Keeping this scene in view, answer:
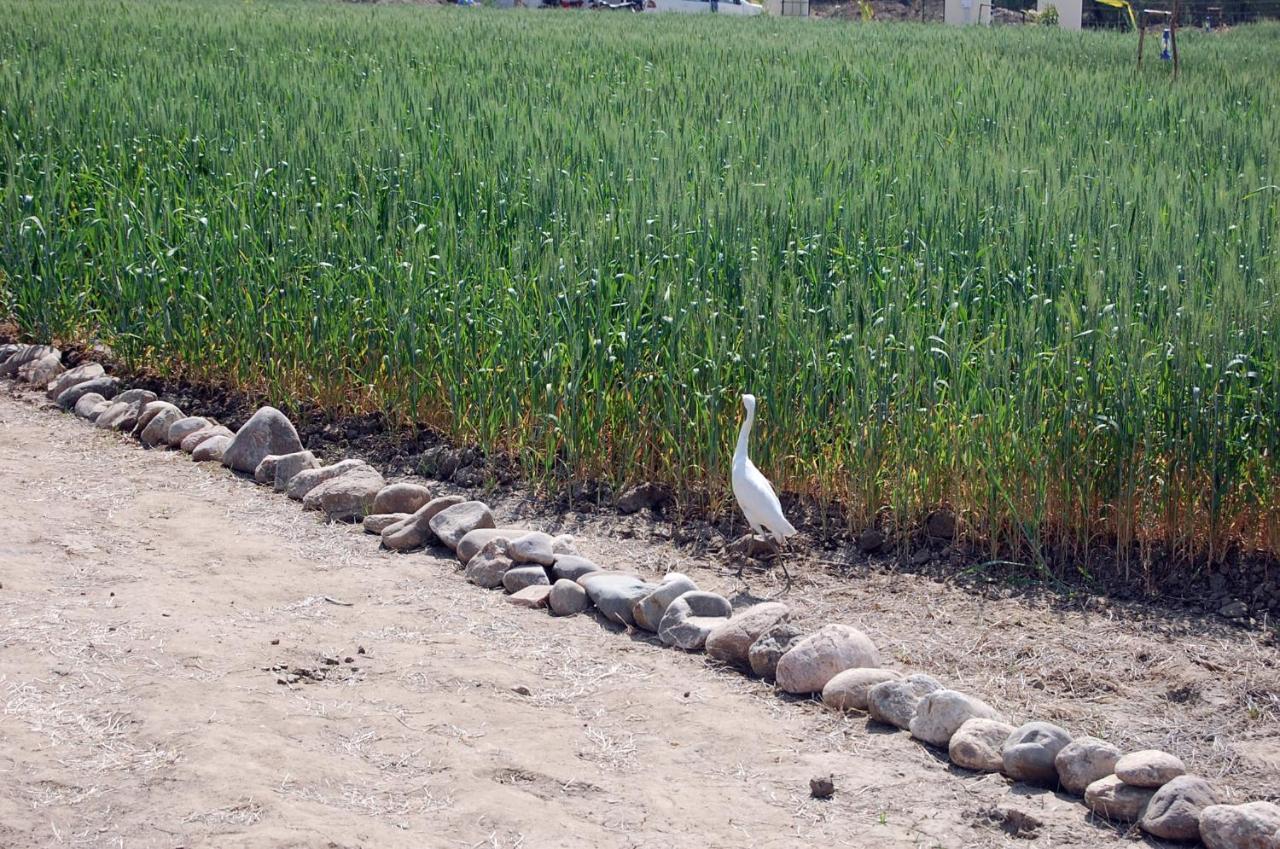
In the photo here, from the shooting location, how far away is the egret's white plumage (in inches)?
198

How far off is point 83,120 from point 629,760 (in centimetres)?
812

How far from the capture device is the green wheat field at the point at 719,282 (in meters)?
5.29

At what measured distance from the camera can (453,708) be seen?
162 inches

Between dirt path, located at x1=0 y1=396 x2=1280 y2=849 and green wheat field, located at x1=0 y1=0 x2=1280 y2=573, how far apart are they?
0.67 metres

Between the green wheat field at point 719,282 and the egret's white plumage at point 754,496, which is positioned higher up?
the green wheat field at point 719,282

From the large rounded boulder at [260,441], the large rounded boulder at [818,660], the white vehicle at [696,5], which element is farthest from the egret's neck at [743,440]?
the white vehicle at [696,5]

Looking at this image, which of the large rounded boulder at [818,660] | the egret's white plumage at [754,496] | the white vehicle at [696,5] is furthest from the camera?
→ the white vehicle at [696,5]

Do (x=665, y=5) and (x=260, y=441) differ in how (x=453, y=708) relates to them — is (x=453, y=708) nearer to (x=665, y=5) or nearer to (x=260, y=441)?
(x=260, y=441)

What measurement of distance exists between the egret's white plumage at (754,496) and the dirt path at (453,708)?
0.99ft

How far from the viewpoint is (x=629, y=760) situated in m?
3.85

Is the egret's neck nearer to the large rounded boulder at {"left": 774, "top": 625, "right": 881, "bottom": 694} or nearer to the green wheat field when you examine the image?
the green wheat field

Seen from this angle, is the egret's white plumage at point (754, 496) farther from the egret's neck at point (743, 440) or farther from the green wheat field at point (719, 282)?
the green wheat field at point (719, 282)

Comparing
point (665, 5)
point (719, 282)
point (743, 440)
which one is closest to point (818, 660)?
point (743, 440)

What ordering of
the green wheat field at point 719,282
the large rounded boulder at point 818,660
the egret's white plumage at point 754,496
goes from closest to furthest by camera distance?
the large rounded boulder at point 818,660 → the egret's white plumage at point 754,496 → the green wheat field at point 719,282
